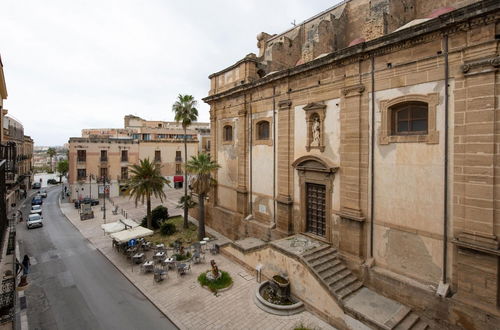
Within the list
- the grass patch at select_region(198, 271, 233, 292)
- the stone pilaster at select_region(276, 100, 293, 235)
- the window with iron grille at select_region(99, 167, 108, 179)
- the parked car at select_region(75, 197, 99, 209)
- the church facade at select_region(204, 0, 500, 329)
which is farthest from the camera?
the window with iron grille at select_region(99, 167, 108, 179)

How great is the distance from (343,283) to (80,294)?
12.1 metres

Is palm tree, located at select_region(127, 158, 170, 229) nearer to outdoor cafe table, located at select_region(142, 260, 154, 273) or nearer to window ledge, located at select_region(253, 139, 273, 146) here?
outdoor cafe table, located at select_region(142, 260, 154, 273)

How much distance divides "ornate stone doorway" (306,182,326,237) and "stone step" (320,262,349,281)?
2096mm

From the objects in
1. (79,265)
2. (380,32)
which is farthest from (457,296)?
(79,265)

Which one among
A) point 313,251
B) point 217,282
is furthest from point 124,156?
point 313,251

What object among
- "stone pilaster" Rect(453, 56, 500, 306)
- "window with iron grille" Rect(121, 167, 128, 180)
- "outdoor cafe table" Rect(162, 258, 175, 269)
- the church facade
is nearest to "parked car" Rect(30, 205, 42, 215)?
"window with iron grille" Rect(121, 167, 128, 180)

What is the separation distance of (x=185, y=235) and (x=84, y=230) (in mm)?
9702

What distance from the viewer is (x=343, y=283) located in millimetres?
11352

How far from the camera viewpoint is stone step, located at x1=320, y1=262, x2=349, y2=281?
11322 mm

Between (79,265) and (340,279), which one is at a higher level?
(340,279)

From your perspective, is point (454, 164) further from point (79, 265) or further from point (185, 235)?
point (79, 265)

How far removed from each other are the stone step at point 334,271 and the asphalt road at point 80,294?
20.7 feet

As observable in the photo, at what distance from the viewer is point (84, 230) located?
23.5 meters

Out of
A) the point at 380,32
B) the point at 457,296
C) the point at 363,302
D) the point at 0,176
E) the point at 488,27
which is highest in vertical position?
the point at 380,32
